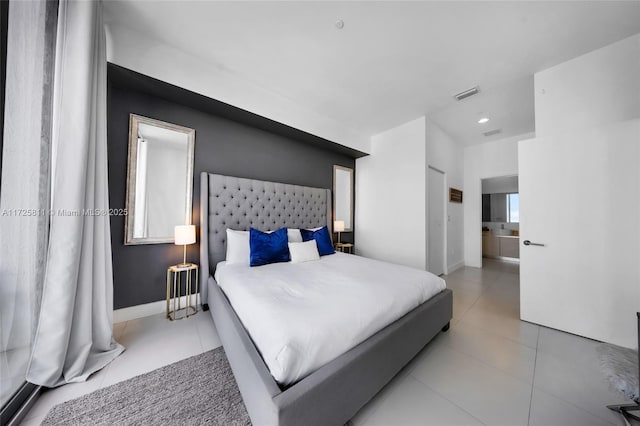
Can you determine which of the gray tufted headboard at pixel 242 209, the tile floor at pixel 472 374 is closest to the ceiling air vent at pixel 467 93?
the gray tufted headboard at pixel 242 209

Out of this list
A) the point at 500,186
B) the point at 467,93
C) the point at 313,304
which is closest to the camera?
the point at 313,304

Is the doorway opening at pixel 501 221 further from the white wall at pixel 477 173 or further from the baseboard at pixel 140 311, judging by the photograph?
the baseboard at pixel 140 311

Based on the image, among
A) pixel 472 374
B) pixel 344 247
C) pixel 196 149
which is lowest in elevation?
pixel 472 374

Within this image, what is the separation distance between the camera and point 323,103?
319 centimetres

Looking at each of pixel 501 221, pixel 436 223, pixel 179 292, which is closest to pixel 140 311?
pixel 179 292

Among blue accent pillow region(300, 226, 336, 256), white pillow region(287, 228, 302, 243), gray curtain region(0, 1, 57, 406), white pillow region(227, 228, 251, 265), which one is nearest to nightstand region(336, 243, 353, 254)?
blue accent pillow region(300, 226, 336, 256)

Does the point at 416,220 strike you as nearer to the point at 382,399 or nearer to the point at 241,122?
the point at 382,399

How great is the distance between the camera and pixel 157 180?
2.39 m

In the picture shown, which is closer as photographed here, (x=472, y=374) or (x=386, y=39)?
(x=472, y=374)

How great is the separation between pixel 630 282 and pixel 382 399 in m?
2.46

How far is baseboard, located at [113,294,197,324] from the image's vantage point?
2184 millimetres

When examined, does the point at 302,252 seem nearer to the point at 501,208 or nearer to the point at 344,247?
the point at 344,247

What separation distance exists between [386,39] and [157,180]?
290 centimetres

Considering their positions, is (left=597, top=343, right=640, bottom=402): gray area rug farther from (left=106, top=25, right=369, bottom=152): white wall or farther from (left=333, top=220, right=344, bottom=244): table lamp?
(left=106, top=25, right=369, bottom=152): white wall
